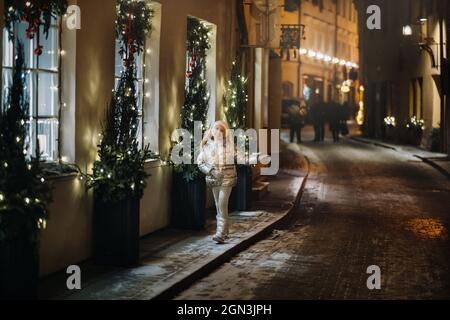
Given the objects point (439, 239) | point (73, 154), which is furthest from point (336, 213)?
point (73, 154)

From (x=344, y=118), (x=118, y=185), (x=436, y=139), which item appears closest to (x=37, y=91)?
(x=118, y=185)

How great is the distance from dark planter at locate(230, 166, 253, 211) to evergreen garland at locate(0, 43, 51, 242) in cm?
736

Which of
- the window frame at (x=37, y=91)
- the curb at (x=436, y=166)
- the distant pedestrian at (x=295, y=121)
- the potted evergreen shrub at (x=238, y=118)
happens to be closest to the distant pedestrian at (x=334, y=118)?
the distant pedestrian at (x=295, y=121)

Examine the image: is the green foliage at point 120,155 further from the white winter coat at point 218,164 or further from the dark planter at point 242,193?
the dark planter at point 242,193

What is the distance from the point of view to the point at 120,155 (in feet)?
32.5

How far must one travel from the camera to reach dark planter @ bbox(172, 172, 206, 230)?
12.6m

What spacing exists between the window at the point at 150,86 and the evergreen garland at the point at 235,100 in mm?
3111

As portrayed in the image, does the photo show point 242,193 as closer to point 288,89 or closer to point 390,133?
point 390,133

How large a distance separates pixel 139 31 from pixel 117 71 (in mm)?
748

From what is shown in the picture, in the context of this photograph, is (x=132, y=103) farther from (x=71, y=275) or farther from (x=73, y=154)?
(x=71, y=275)

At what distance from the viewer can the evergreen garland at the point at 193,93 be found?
1267 centimetres

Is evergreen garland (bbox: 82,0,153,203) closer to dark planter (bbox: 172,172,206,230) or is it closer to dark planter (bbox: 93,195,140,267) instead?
dark planter (bbox: 93,195,140,267)

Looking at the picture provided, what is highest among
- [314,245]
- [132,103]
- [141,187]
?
[132,103]

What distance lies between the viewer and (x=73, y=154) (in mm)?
9703
